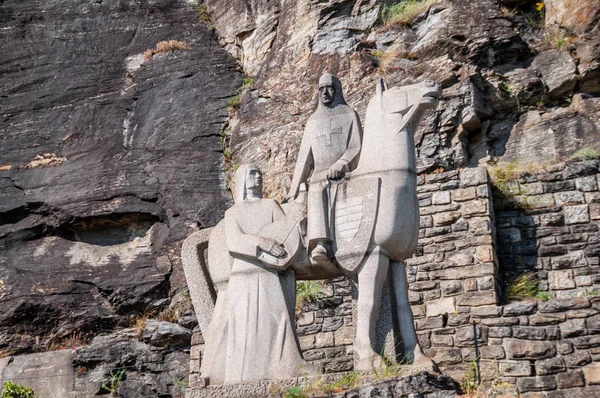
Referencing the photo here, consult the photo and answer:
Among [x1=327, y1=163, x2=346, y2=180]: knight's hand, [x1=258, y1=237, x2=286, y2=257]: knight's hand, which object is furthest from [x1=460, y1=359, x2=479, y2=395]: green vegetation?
[x1=327, y1=163, x2=346, y2=180]: knight's hand

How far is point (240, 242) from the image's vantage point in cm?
791

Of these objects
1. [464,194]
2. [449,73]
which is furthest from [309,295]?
[449,73]

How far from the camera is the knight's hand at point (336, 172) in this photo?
782cm

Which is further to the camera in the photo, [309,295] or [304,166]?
[309,295]

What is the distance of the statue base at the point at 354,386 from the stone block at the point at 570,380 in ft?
6.18

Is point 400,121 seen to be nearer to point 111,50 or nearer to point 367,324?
point 367,324

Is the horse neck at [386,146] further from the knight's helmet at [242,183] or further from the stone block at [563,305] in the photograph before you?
the stone block at [563,305]

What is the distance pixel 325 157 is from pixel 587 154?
4.68 metres

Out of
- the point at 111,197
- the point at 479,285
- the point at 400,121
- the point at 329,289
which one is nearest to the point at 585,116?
the point at 479,285

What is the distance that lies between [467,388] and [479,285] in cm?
255

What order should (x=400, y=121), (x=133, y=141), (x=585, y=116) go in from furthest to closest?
1. (x=133, y=141)
2. (x=585, y=116)
3. (x=400, y=121)

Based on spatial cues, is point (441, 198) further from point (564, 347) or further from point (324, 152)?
point (324, 152)

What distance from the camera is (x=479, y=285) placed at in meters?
10.4

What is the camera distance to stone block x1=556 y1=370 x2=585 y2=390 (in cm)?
854
